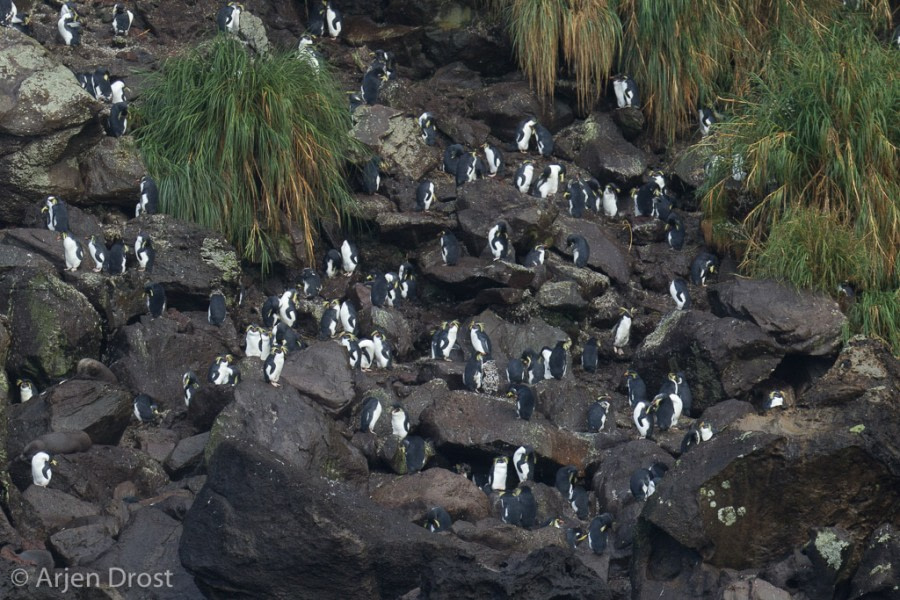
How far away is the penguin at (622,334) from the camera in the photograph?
17109 millimetres

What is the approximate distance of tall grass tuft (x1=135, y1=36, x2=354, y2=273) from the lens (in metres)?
17.6

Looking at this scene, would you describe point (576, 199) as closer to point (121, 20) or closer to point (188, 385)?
point (188, 385)

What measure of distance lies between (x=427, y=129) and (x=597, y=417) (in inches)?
194

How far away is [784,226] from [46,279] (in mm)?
6989

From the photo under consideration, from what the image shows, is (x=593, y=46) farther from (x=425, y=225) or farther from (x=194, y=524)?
(x=194, y=524)

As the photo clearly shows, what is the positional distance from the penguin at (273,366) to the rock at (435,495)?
65.0 inches

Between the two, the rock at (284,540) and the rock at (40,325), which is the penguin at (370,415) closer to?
the rock at (40,325)

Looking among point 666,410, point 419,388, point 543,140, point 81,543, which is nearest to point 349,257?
point 419,388

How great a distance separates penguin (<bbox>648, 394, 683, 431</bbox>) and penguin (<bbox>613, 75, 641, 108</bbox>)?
4.98 m

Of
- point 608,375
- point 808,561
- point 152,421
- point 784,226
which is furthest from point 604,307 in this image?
point 808,561

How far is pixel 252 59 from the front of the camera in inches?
719

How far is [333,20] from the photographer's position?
20.8 m

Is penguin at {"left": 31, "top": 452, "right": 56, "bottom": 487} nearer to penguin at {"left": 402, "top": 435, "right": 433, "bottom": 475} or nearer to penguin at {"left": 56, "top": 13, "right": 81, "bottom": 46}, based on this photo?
penguin at {"left": 402, "top": 435, "right": 433, "bottom": 475}

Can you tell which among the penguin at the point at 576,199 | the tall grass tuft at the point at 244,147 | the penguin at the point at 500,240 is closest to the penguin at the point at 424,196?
the tall grass tuft at the point at 244,147
